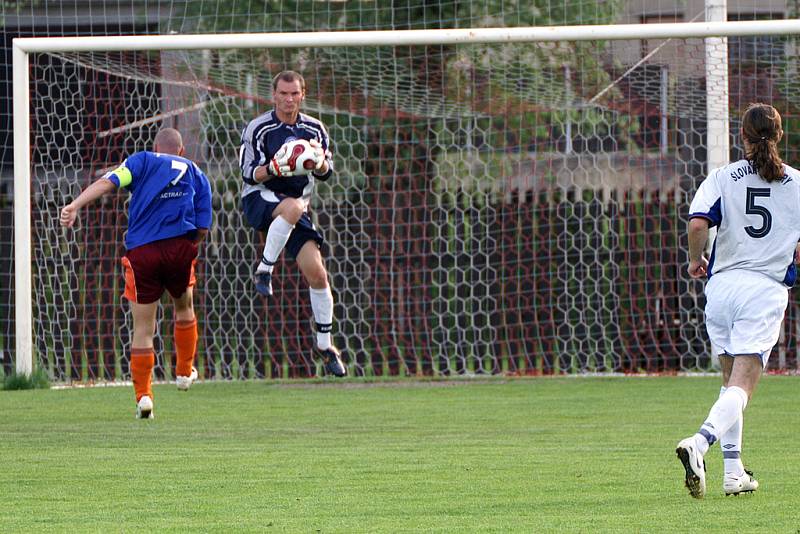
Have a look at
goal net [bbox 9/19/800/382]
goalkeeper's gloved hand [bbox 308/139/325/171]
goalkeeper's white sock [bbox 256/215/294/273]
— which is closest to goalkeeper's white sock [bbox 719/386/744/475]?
goalkeeper's gloved hand [bbox 308/139/325/171]

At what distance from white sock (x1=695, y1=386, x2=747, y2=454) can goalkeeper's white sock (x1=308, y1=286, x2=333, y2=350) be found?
14.9ft

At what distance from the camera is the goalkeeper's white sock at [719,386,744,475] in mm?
6137

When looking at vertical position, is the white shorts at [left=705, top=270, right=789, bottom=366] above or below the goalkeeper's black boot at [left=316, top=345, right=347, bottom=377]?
above

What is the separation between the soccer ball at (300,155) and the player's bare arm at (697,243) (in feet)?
12.6

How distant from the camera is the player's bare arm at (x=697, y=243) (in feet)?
20.7

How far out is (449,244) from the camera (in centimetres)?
1473

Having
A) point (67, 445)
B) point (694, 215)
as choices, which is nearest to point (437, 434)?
point (67, 445)

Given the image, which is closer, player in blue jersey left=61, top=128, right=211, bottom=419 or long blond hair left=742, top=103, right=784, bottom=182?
long blond hair left=742, top=103, right=784, bottom=182

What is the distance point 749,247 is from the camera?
6332 mm

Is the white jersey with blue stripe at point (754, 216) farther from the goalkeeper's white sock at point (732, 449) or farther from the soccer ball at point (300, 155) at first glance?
the soccer ball at point (300, 155)

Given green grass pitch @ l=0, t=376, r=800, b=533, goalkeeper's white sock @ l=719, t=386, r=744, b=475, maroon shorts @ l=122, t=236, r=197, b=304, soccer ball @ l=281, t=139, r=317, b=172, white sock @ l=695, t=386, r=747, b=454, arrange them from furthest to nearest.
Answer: maroon shorts @ l=122, t=236, r=197, b=304
soccer ball @ l=281, t=139, r=317, b=172
goalkeeper's white sock @ l=719, t=386, r=744, b=475
white sock @ l=695, t=386, r=747, b=454
green grass pitch @ l=0, t=376, r=800, b=533

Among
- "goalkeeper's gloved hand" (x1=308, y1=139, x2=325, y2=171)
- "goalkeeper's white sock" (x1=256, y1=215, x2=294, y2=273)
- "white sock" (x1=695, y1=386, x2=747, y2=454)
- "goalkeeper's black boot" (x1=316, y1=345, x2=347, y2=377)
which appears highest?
"goalkeeper's gloved hand" (x1=308, y1=139, x2=325, y2=171)

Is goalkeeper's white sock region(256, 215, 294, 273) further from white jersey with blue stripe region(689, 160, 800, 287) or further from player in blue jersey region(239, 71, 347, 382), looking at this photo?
white jersey with blue stripe region(689, 160, 800, 287)

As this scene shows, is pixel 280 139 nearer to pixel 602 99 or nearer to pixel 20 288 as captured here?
pixel 20 288
